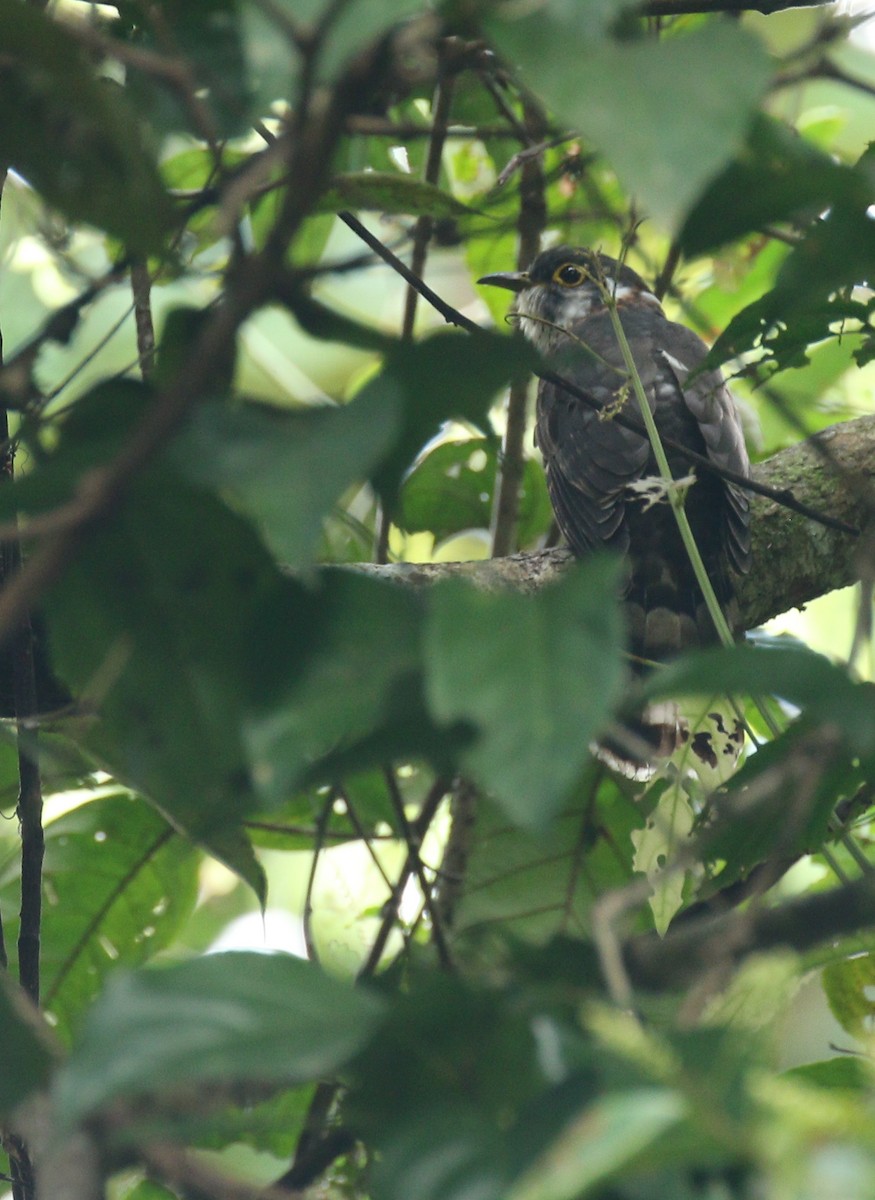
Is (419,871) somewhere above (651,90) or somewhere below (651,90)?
below

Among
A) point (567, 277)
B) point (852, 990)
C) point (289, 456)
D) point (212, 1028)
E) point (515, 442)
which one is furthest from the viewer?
point (567, 277)

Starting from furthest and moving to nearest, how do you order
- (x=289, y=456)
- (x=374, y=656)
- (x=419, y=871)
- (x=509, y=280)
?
1. (x=509, y=280)
2. (x=419, y=871)
3. (x=374, y=656)
4. (x=289, y=456)

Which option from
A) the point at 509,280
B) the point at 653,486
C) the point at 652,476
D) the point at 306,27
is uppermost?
Result: the point at 509,280

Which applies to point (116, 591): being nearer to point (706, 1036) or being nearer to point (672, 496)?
point (706, 1036)

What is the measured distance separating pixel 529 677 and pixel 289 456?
10.0 inches

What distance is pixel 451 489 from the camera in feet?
13.3

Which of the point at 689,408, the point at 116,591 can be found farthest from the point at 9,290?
the point at 116,591

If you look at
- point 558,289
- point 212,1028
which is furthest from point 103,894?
point 558,289

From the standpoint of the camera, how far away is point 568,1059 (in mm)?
812

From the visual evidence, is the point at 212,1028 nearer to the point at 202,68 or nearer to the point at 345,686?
the point at 345,686

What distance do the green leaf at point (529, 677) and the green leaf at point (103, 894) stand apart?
7.75 ft

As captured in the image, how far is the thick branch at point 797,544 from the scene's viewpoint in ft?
10.7

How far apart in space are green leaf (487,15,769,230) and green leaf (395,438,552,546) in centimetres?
293

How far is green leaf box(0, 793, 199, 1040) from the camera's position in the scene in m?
3.05
